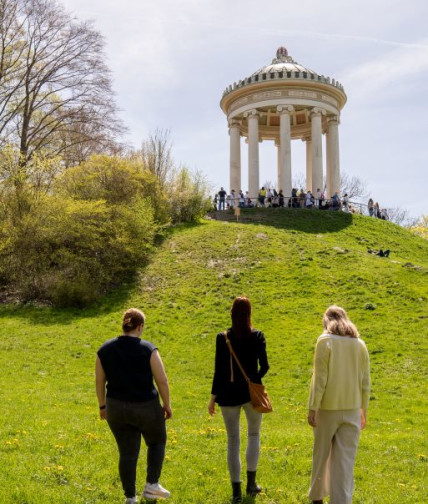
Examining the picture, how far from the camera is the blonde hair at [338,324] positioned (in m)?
5.36

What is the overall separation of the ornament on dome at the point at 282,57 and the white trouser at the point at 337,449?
132 feet

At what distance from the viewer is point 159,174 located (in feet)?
104

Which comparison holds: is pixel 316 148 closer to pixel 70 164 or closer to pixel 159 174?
pixel 159 174

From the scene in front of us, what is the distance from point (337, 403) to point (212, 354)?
11.3 meters

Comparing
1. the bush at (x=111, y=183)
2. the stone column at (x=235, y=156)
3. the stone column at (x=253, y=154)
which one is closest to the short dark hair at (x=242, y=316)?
the bush at (x=111, y=183)

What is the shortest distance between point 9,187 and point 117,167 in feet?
17.4

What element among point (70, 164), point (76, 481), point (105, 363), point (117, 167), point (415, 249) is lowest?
point (76, 481)

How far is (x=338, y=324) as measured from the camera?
17.6ft

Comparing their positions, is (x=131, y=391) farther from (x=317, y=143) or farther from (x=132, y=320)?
(x=317, y=143)

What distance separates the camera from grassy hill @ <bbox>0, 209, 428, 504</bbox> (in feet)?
21.4

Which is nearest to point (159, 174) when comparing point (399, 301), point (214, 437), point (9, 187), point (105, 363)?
point (9, 187)

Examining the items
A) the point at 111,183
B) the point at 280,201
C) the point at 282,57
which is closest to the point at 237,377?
the point at 111,183

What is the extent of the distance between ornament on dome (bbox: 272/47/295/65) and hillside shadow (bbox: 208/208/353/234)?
47.1 feet

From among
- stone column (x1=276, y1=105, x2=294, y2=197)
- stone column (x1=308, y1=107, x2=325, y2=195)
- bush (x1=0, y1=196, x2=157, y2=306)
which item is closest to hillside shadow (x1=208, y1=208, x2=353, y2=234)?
stone column (x1=276, y1=105, x2=294, y2=197)
